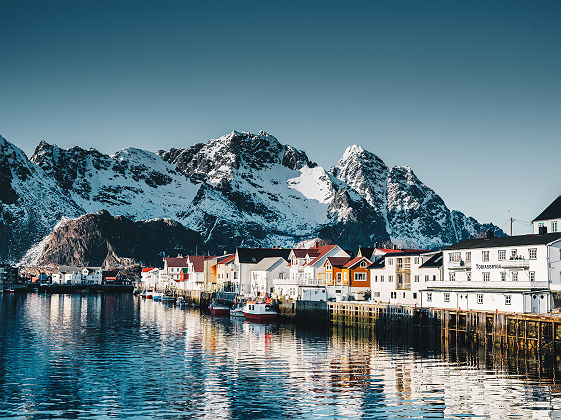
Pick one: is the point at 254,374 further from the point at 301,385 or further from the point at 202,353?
the point at 202,353

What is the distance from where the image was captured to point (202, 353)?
215ft

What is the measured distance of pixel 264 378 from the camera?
5084 centimetres

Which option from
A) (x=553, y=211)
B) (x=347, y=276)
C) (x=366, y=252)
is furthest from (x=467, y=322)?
(x=366, y=252)

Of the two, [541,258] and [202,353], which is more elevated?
[541,258]

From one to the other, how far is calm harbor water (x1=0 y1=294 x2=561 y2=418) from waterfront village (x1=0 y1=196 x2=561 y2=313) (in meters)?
8.11

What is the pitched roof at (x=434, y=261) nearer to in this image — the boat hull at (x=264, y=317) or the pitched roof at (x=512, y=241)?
the pitched roof at (x=512, y=241)

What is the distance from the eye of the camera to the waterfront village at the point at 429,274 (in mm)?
70125

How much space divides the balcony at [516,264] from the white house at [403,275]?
1529cm

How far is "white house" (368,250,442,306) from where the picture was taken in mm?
91062

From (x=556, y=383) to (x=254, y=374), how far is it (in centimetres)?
2290

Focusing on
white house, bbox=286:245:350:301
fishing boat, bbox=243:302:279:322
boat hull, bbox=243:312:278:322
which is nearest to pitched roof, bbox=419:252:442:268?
white house, bbox=286:245:350:301

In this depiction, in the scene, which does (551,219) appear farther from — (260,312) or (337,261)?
(260,312)

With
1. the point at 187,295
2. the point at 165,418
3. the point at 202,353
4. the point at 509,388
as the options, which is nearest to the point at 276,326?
the point at 202,353

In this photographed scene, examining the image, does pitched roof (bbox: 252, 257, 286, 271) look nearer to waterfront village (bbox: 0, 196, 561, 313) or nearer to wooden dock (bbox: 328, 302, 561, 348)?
waterfront village (bbox: 0, 196, 561, 313)
